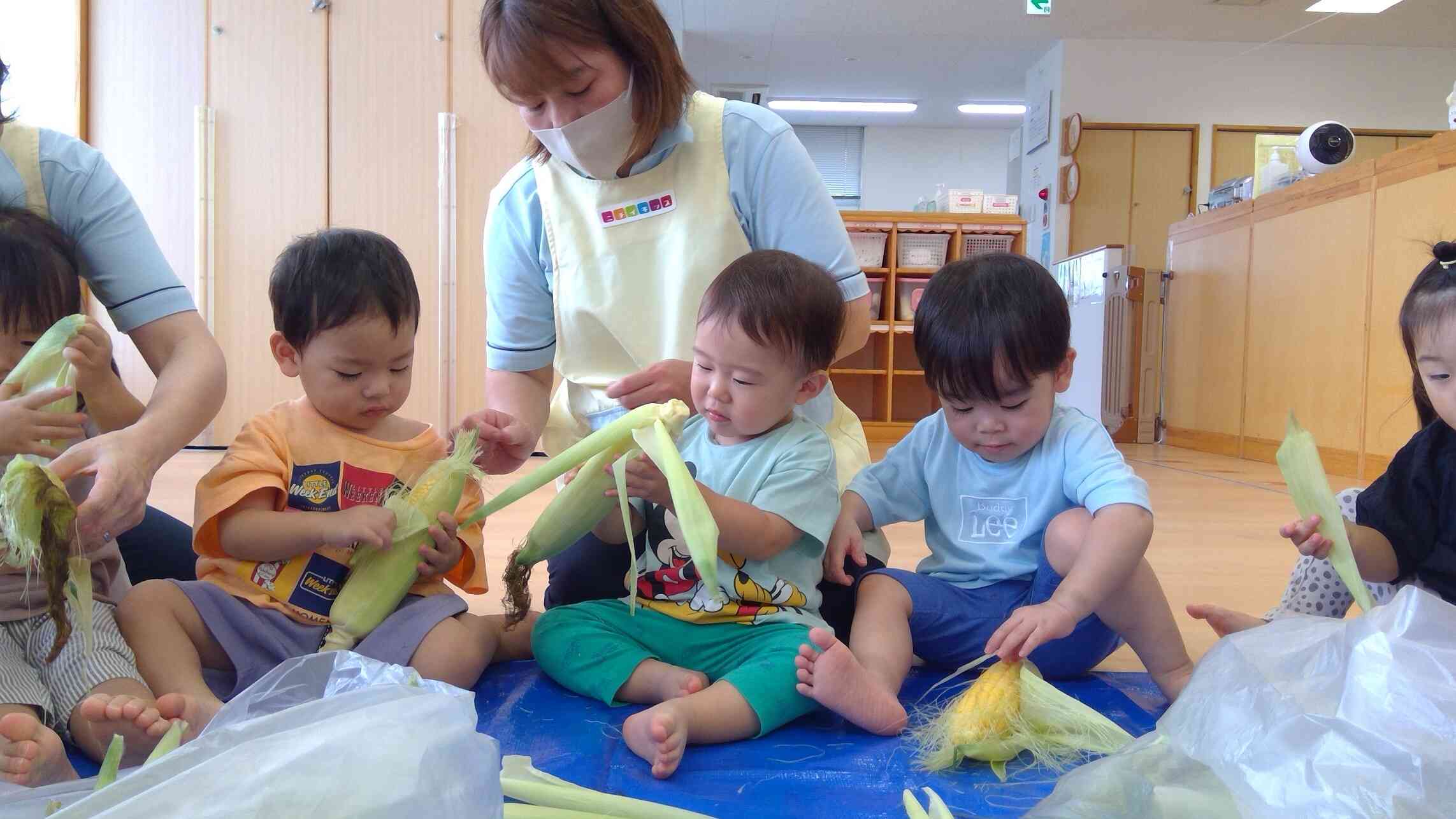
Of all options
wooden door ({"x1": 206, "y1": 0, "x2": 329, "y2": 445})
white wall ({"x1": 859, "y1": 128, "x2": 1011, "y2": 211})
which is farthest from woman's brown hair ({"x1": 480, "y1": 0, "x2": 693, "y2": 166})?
white wall ({"x1": 859, "y1": 128, "x2": 1011, "y2": 211})

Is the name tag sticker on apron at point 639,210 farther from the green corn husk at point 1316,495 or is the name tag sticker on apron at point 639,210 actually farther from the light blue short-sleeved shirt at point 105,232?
the green corn husk at point 1316,495

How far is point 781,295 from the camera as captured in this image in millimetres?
1124

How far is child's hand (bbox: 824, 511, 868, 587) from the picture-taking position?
1242 millimetres

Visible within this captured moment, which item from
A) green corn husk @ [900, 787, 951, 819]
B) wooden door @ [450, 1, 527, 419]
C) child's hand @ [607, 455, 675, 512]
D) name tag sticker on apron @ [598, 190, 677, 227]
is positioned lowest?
green corn husk @ [900, 787, 951, 819]

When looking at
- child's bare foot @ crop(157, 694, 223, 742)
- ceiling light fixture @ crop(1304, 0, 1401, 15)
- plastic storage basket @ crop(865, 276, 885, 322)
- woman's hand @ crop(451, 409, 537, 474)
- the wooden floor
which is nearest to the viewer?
child's bare foot @ crop(157, 694, 223, 742)

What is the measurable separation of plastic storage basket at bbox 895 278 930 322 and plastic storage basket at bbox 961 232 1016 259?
0.31 m

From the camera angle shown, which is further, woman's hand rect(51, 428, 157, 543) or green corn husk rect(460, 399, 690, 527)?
green corn husk rect(460, 399, 690, 527)

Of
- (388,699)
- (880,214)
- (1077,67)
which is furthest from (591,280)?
(1077,67)

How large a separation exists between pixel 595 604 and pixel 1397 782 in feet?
2.75

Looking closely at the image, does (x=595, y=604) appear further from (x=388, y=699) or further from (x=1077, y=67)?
(x=1077, y=67)

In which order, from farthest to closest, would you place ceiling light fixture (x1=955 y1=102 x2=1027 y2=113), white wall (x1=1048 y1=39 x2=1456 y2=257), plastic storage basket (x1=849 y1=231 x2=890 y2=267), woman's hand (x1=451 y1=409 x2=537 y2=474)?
ceiling light fixture (x1=955 y1=102 x2=1027 y2=113)
white wall (x1=1048 y1=39 x2=1456 y2=257)
plastic storage basket (x1=849 y1=231 x2=890 y2=267)
woman's hand (x1=451 y1=409 x2=537 y2=474)

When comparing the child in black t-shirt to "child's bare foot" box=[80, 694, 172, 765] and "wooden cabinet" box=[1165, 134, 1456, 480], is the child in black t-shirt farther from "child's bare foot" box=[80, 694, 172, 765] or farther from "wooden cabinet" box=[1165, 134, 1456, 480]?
"wooden cabinet" box=[1165, 134, 1456, 480]

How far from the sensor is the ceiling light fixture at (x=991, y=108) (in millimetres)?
8992

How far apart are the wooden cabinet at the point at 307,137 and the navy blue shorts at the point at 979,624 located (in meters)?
3.33
